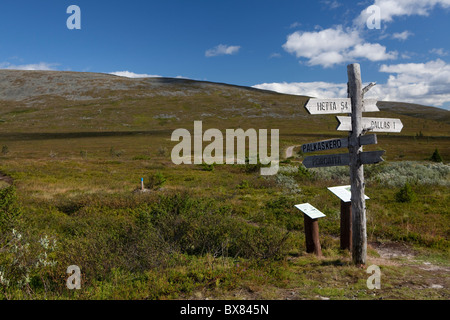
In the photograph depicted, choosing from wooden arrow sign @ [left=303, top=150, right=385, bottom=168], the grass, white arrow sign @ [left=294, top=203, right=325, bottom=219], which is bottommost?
the grass

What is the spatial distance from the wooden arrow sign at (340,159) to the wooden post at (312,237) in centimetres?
144

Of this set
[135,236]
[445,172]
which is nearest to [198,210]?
[135,236]

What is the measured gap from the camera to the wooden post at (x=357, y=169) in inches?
235

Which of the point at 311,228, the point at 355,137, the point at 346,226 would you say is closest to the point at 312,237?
the point at 311,228

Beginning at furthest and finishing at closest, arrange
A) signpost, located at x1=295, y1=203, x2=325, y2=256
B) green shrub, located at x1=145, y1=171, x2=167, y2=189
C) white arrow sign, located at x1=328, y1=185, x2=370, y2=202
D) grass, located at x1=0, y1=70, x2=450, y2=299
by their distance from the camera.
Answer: green shrub, located at x1=145, y1=171, x2=167, y2=189
signpost, located at x1=295, y1=203, x2=325, y2=256
white arrow sign, located at x1=328, y1=185, x2=370, y2=202
grass, located at x1=0, y1=70, x2=450, y2=299

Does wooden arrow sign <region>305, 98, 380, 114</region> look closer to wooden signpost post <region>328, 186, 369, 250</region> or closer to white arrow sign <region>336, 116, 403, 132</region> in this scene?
white arrow sign <region>336, 116, 403, 132</region>

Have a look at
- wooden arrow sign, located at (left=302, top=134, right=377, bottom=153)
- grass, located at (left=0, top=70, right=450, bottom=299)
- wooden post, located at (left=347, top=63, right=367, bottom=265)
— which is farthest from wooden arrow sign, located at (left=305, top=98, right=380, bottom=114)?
grass, located at (left=0, top=70, right=450, bottom=299)

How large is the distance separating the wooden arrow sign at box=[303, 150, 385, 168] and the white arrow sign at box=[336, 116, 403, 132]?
584 millimetres

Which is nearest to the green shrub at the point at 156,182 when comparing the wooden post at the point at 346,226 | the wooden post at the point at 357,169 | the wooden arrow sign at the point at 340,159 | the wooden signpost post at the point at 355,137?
the wooden post at the point at 346,226

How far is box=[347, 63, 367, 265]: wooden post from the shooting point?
596cm

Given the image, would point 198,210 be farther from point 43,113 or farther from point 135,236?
point 43,113

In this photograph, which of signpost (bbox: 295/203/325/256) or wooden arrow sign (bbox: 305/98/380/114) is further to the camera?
signpost (bbox: 295/203/325/256)

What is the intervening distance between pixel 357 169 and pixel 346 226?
6.76 ft

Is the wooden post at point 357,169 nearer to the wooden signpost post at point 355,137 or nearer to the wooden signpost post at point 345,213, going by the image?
the wooden signpost post at point 355,137
